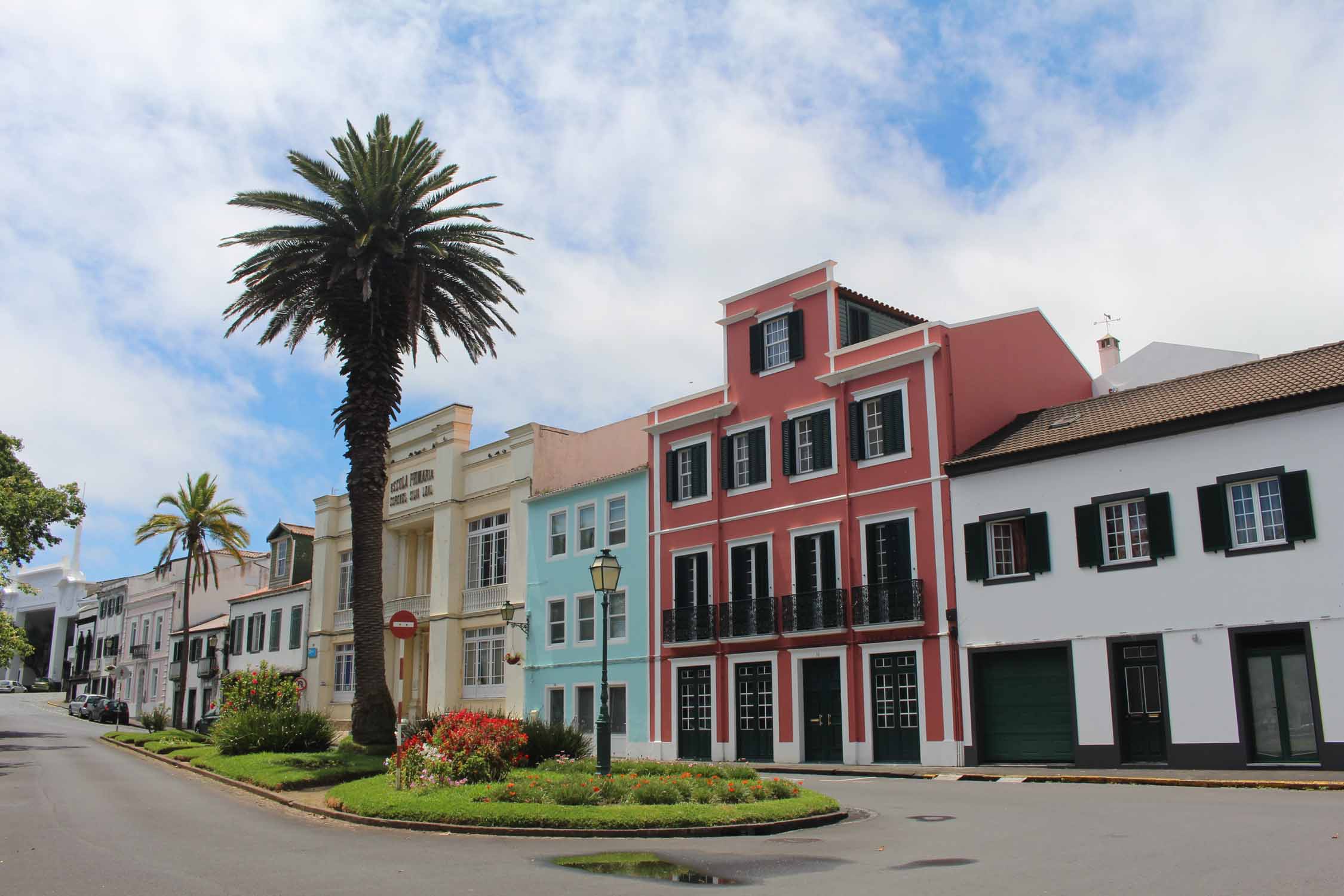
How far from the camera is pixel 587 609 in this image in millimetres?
35188

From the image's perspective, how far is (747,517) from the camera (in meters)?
31.0

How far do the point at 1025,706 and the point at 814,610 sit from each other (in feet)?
19.1


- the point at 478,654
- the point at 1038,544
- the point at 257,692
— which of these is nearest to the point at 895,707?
the point at 1038,544

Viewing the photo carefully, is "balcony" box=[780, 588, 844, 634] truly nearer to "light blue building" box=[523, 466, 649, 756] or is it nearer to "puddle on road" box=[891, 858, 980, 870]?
"light blue building" box=[523, 466, 649, 756]

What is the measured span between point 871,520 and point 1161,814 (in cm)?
1378

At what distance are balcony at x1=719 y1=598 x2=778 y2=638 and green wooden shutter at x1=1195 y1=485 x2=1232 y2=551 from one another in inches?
437

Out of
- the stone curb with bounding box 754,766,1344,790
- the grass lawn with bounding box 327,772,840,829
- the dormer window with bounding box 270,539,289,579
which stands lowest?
the stone curb with bounding box 754,766,1344,790

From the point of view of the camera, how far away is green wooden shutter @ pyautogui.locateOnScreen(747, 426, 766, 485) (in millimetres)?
31125

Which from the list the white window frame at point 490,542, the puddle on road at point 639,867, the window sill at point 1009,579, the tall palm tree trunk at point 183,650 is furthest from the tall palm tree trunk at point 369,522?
the tall palm tree trunk at point 183,650

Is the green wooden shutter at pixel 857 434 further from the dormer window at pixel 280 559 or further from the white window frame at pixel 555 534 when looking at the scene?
the dormer window at pixel 280 559

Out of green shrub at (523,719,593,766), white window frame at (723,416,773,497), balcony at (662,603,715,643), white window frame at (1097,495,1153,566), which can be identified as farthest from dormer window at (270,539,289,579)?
white window frame at (1097,495,1153,566)

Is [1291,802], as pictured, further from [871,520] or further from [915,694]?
[871,520]

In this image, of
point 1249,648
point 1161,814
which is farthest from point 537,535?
point 1161,814

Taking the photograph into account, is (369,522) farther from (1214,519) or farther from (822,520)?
(1214,519)
